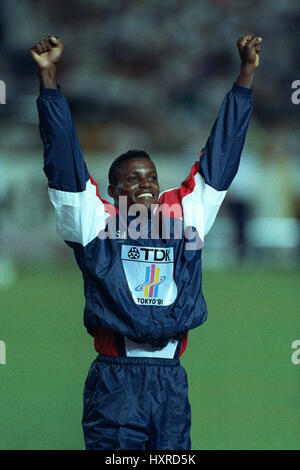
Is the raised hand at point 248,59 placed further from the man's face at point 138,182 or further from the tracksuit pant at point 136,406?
the tracksuit pant at point 136,406

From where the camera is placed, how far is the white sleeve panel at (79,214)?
217 cm

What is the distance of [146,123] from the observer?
10117 mm

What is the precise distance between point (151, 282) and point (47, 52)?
78 cm

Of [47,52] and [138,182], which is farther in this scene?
[138,182]

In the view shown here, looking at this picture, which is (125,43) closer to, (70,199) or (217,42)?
(217,42)

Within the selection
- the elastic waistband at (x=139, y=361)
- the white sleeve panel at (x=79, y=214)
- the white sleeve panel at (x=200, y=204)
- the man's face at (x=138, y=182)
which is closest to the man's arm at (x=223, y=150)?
the white sleeve panel at (x=200, y=204)

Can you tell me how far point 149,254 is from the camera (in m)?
2.23

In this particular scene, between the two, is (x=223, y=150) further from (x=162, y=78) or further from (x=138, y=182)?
(x=162, y=78)

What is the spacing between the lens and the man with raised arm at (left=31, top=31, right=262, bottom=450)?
2.11 m

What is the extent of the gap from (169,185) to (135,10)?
3.26m

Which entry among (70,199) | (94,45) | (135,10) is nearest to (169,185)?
(94,45)

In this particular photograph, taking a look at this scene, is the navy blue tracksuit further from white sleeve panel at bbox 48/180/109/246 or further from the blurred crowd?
the blurred crowd

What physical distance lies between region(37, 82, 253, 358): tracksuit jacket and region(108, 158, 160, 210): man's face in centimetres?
6

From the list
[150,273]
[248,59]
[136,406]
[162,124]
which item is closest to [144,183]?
[150,273]
